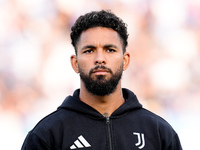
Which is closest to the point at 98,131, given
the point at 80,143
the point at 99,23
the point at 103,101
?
the point at 80,143

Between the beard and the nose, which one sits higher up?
the nose

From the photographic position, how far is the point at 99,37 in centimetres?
403

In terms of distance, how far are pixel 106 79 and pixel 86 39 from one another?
529mm

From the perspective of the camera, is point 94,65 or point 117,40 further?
point 117,40

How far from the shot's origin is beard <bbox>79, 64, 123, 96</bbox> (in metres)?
3.91

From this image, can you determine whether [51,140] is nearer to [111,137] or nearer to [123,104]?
[111,137]

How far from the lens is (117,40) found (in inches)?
163

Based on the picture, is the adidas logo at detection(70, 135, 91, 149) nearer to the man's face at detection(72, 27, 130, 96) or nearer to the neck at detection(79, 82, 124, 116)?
the neck at detection(79, 82, 124, 116)

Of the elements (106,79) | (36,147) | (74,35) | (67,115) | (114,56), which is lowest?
(36,147)

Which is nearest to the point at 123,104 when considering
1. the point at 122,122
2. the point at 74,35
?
the point at 122,122

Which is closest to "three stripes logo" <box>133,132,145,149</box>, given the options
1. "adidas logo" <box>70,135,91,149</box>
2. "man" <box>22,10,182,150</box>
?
"man" <box>22,10,182,150</box>

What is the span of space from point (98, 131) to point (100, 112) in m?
0.24

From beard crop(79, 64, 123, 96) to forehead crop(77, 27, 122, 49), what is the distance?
0.97 ft

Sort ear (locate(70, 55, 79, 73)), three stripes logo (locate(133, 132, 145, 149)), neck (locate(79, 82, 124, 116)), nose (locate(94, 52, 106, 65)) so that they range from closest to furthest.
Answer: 1. nose (locate(94, 52, 106, 65))
2. three stripes logo (locate(133, 132, 145, 149))
3. neck (locate(79, 82, 124, 116))
4. ear (locate(70, 55, 79, 73))
